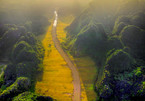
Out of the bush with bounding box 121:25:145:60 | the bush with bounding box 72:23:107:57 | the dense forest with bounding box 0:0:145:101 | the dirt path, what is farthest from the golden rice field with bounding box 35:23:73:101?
the bush with bounding box 121:25:145:60

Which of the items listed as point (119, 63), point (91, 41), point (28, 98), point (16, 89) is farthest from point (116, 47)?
point (16, 89)

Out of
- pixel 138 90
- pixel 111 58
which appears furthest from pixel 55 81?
pixel 138 90

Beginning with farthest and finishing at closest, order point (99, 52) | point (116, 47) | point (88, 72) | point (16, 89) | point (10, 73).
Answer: point (99, 52)
point (116, 47)
point (88, 72)
point (10, 73)
point (16, 89)

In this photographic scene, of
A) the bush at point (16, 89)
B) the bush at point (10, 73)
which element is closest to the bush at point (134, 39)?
the bush at point (16, 89)

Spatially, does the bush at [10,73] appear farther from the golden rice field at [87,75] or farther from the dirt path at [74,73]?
the golden rice field at [87,75]

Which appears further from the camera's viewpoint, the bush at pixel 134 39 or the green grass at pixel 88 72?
the bush at pixel 134 39

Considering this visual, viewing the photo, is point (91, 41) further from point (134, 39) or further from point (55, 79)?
point (55, 79)

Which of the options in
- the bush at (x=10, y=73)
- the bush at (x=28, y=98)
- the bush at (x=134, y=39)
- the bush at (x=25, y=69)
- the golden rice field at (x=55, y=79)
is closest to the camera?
the bush at (x=28, y=98)

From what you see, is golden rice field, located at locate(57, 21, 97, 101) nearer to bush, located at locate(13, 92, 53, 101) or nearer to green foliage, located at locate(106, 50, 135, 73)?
green foliage, located at locate(106, 50, 135, 73)
